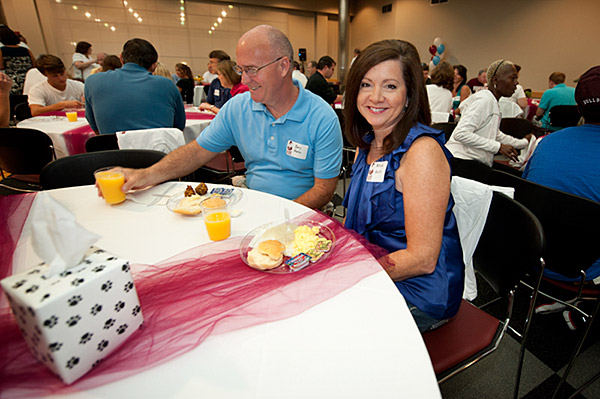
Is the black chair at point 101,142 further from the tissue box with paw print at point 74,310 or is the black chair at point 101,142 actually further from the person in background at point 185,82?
the person in background at point 185,82

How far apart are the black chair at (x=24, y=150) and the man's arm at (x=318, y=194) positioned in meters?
2.44

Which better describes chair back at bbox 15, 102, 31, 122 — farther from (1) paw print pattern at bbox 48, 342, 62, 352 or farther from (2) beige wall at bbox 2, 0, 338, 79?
(2) beige wall at bbox 2, 0, 338, 79

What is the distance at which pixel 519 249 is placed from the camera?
1.10m

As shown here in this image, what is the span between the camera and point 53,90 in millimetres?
4188

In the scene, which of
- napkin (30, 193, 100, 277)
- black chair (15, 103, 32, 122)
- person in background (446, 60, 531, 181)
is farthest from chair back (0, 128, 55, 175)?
person in background (446, 60, 531, 181)

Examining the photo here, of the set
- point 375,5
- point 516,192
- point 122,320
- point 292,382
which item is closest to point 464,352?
point 292,382

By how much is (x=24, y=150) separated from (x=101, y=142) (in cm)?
82

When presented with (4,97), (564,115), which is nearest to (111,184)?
(4,97)

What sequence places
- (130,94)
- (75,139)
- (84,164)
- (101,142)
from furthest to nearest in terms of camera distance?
(75,139)
(130,94)
(101,142)
(84,164)

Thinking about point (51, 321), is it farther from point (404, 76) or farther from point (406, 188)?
point (404, 76)

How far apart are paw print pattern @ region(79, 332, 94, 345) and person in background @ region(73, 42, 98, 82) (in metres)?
9.30

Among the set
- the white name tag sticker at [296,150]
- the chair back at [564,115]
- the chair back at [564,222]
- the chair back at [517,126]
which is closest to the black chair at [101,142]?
the white name tag sticker at [296,150]

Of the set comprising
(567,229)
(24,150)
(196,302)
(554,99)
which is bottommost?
(567,229)

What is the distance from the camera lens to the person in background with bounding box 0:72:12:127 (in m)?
2.49
